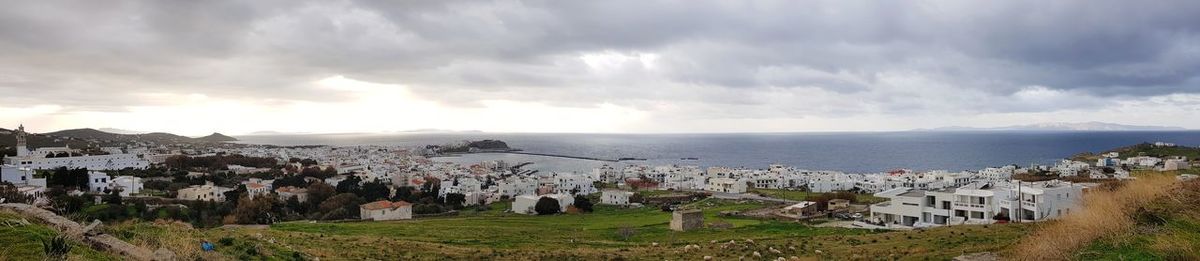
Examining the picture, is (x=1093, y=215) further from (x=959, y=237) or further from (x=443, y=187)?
(x=443, y=187)

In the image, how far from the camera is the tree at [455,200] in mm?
56906

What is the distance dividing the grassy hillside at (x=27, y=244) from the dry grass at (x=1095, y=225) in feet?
43.8

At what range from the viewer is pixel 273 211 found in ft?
154

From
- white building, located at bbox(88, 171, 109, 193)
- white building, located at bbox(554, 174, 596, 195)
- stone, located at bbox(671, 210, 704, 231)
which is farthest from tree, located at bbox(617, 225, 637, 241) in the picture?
white building, located at bbox(88, 171, 109, 193)

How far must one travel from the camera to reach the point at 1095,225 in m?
10.8

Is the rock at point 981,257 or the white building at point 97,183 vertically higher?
the rock at point 981,257

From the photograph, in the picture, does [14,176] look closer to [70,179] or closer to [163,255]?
[70,179]

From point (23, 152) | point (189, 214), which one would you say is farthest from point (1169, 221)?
point (23, 152)

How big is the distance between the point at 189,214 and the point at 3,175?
2027cm

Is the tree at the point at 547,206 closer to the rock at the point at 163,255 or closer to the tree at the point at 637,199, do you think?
the tree at the point at 637,199

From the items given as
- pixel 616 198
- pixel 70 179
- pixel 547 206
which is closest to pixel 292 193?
pixel 70 179

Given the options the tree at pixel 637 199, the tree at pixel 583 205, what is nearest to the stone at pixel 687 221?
the tree at pixel 583 205

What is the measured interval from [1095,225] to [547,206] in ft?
143

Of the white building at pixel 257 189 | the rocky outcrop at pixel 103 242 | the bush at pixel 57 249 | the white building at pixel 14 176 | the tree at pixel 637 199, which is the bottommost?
the tree at pixel 637 199
